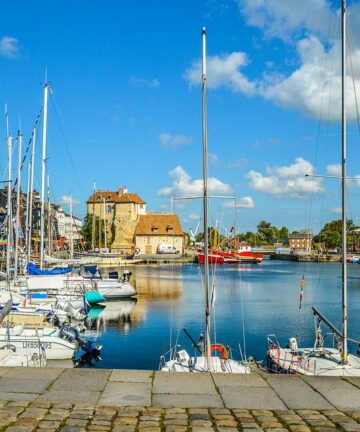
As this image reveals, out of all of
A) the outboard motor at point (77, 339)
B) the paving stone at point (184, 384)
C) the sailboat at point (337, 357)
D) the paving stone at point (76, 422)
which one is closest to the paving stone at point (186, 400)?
the paving stone at point (184, 384)

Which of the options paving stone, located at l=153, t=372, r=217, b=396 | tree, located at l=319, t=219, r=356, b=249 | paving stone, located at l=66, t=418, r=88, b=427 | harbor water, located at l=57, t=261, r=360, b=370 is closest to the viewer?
paving stone, located at l=66, t=418, r=88, b=427

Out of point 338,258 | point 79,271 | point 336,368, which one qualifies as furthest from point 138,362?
point 338,258

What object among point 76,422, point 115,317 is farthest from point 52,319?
point 76,422

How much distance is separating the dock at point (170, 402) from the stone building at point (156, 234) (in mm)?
126704

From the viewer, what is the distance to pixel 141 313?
3975 centimetres

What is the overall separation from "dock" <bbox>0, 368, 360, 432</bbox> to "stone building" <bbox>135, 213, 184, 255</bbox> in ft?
416

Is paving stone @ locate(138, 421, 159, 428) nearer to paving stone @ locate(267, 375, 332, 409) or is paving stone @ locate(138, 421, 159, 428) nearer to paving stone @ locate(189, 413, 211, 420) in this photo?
paving stone @ locate(189, 413, 211, 420)

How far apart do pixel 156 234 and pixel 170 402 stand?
129061mm

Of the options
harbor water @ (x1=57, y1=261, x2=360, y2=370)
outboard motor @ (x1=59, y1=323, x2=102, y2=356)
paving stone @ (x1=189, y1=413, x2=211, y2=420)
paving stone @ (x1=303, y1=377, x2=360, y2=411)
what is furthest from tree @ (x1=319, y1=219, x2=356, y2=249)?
paving stone @ (x1=189, y1=413, x2=211, y2=420)

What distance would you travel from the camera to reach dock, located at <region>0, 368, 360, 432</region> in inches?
249

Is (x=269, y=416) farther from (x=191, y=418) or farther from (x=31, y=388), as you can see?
(x=31, y=388)

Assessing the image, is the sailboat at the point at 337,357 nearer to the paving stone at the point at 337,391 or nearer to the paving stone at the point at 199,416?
the paving stone at the point at 337,391

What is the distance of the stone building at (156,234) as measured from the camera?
136 meters

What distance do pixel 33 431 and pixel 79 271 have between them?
148 ft
